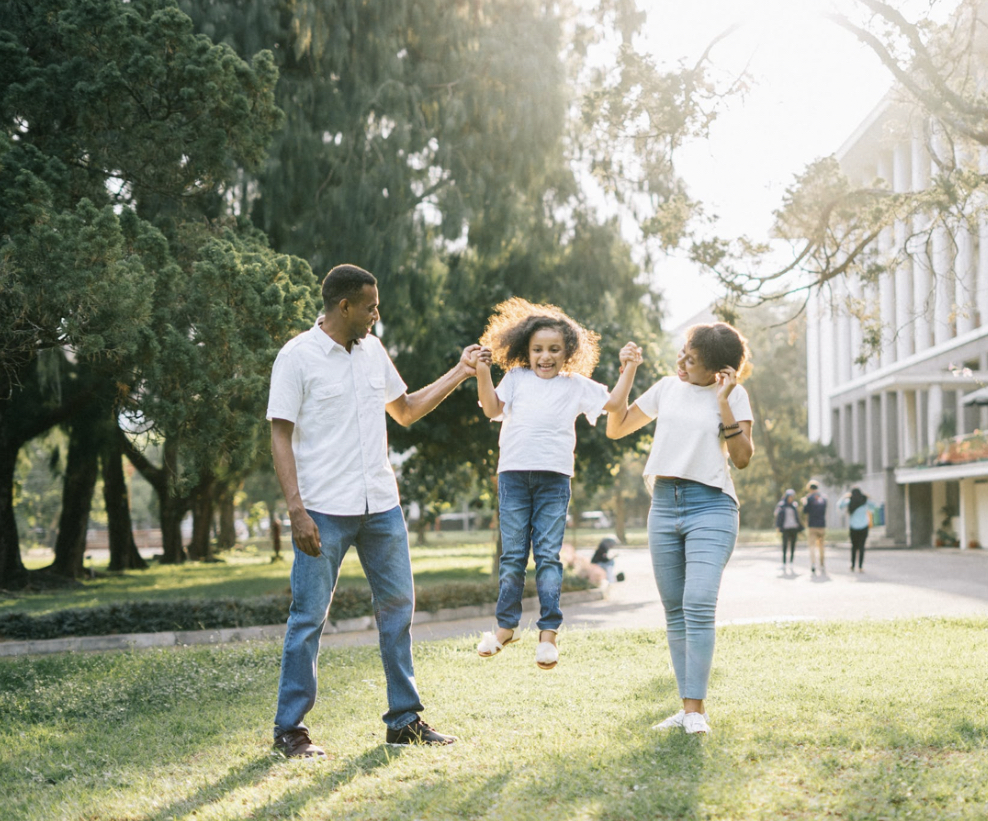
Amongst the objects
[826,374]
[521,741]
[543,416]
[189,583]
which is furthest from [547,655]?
[826,374]

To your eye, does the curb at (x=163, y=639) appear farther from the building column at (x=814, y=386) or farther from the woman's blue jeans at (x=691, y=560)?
the building column at (x=814, y=386)


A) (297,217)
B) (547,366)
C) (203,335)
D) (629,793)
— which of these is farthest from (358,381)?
(297,217)

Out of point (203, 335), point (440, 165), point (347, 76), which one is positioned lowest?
point (203, 335)

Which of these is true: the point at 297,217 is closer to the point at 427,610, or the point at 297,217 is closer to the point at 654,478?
the point at 427,610

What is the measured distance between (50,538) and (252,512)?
25835mm

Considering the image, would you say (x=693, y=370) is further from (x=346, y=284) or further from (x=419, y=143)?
(x=419, y=143)

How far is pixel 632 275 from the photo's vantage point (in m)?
20.4

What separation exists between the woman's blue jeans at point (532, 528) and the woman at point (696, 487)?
57 centimetres

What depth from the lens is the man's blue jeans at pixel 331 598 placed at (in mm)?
5020

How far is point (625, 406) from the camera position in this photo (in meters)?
5.69

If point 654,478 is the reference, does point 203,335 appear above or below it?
above

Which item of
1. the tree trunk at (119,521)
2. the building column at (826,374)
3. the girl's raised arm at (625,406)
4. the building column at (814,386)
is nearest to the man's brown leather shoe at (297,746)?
the girl's raised arm at (625,406)

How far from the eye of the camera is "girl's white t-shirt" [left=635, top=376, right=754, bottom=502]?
526 cm

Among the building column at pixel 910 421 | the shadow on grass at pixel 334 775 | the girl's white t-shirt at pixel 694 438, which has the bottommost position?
the shadow on grass at pixel 334 775
